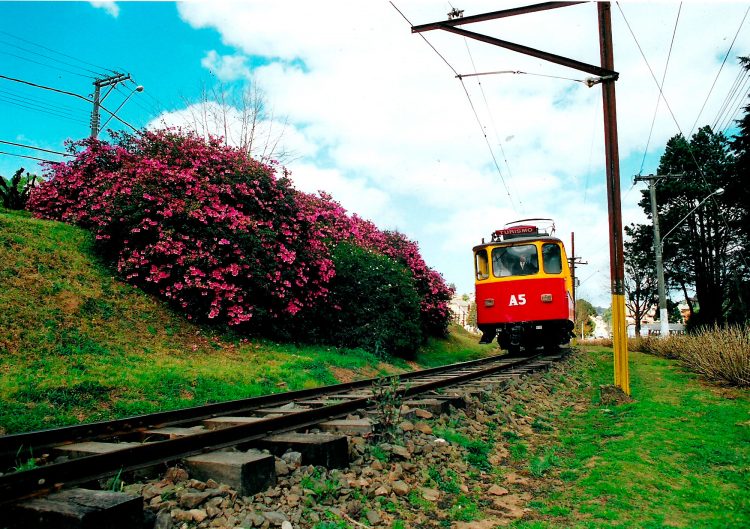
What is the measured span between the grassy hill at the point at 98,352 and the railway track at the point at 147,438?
1.32 meters

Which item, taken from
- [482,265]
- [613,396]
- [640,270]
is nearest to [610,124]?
[613,396]

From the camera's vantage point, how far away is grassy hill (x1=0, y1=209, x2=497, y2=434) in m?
6.54

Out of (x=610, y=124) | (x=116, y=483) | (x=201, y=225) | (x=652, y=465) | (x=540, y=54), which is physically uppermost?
(x=540, y=54)

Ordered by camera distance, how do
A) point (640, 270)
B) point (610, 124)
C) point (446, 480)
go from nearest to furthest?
point (446, 480) → point (610, 124) → point (640, 270)

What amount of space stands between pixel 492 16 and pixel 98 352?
8.31 meters

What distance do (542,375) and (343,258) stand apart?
22.2 ft

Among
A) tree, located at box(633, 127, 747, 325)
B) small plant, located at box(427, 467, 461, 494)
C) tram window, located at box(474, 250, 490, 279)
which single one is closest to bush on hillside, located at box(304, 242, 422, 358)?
tram window, located at box(474, 250, 490, 279)

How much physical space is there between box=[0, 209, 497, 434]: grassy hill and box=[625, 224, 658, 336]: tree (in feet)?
114

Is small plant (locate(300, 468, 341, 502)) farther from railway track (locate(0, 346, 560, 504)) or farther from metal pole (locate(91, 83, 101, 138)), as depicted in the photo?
metal pole (locate(91, 83, 101, 138))

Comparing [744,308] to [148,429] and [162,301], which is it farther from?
[148,429]

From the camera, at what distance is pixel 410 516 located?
134 inches

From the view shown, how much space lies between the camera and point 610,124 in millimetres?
9539

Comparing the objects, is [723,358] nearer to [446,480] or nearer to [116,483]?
[446,480]

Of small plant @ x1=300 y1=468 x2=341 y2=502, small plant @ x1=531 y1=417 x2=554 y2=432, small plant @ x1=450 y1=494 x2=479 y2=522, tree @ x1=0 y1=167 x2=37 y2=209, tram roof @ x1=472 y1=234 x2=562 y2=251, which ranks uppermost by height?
tree @ x1=0 y1=167 x2=37 y2=209
